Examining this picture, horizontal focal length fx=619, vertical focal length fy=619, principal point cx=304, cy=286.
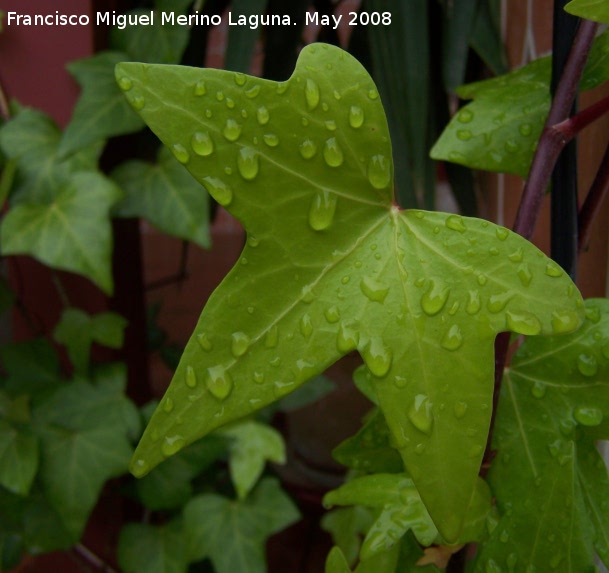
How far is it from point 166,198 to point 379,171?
1.89 feet

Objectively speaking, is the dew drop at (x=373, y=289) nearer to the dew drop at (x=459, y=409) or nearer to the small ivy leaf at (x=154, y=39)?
the dew drop at (x=459, y=409)

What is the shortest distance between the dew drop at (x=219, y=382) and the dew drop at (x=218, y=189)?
0.05 meters

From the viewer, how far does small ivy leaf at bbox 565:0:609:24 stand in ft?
0.58

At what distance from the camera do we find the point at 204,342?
17 cm

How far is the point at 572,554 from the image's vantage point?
0.69 feet

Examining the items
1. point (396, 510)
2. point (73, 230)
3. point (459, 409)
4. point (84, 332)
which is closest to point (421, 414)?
point (459, 409)

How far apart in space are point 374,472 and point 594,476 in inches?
3.8

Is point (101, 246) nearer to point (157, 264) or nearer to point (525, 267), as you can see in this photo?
point (525, 267)

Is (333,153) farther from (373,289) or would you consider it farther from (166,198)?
A: (166,198)

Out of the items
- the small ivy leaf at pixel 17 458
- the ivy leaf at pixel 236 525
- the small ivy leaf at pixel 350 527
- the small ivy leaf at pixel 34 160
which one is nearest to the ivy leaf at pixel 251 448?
the ivy leaf at pixel 236 525

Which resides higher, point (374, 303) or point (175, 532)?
point (374, 303)

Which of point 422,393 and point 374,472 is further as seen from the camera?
point 374,472

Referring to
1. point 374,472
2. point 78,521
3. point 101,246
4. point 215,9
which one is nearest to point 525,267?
point 374,472

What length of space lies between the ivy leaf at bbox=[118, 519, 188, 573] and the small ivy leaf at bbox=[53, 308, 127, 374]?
228mm
